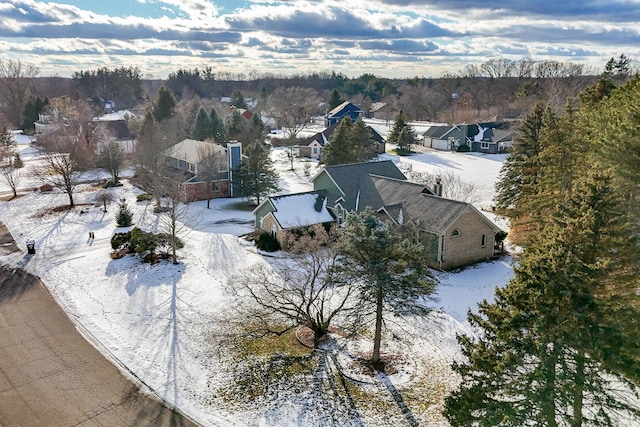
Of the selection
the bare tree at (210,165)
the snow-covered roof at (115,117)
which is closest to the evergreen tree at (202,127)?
the bare tree at (210,165)

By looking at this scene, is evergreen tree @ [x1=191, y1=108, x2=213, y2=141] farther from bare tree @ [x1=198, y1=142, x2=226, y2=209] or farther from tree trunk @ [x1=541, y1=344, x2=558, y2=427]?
tree trunk @ [x1=541, y1=344, x2=558, y2=427]

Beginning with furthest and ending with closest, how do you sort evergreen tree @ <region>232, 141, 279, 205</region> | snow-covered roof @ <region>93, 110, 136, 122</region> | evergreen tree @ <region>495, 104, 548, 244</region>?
snow-covered roof @ <region>93, 110, 136, 122</region> → evergreen tree @ <region>232, 141, 279, 205</region> → evergreen tree @ <region>495, 104, 548, 244</region>

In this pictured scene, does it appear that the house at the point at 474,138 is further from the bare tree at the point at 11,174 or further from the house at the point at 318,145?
the bare tree at the point at 11,174

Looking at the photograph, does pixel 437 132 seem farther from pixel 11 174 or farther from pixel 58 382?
pixel 58 382

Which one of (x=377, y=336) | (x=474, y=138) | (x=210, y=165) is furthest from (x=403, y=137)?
(x=377, y=336)

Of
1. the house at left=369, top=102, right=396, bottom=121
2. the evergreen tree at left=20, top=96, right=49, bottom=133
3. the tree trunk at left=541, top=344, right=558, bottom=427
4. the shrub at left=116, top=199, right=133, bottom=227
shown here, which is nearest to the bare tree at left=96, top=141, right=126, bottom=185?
the shrub at left=116, top=199, right=133, bottom=227

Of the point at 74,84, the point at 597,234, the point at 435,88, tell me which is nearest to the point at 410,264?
the point at 597,234

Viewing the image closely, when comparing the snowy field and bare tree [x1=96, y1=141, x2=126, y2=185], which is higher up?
bare tree [x1=96, y1=141, x2=126, y2=185]

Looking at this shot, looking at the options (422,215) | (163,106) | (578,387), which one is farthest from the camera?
(163,106)
